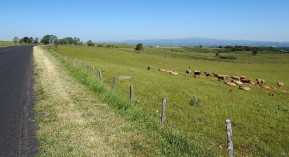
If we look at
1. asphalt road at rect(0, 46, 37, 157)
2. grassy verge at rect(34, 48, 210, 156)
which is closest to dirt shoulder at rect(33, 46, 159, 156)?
grassy verge at rect(34, 48, 210, 156)

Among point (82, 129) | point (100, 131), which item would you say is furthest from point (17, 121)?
point (100, 131)

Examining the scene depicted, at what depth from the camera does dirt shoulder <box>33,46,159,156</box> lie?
10922 mm

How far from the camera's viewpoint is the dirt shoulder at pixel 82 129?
10922 millimetres

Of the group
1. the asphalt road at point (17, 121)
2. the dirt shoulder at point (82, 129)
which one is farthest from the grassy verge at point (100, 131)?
the asphalt road at point (17, 121)

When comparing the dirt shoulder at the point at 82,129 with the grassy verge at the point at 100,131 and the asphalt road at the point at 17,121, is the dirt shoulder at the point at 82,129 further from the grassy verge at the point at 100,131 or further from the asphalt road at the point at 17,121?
the asphalt road at the point at 17,121

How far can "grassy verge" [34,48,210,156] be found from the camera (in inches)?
432

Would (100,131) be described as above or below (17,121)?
below

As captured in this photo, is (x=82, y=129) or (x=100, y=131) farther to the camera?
(x=82, y=129)

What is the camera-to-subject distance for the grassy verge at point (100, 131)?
10969 millimetres

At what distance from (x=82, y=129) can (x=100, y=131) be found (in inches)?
33.9

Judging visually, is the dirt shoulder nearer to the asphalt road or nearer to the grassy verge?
the grassy verge

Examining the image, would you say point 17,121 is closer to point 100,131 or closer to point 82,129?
point 82,129

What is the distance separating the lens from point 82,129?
1309 centimetres

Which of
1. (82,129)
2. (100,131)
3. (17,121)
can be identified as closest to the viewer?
(100,131)
